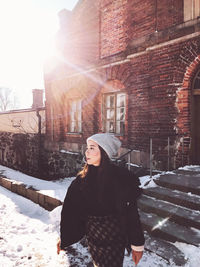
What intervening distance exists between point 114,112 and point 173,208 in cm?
493

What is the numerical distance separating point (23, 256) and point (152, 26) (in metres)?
6.83

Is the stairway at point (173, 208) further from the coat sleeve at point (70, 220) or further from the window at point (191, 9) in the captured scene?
the window at point (191, 9)

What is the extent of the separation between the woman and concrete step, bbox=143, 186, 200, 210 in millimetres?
2297

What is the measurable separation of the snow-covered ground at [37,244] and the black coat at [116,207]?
50.7 inches

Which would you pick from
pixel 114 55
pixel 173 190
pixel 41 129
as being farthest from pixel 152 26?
pixel 41 129

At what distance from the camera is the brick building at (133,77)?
5.83 meters

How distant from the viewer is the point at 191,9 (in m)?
5.75

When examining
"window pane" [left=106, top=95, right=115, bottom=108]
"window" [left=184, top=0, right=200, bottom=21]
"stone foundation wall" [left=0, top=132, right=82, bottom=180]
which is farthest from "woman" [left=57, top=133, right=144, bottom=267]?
"stone foundation wall" [left=0, top=132, right=82, bottom=180]

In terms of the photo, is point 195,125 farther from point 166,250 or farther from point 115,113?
point 166,250

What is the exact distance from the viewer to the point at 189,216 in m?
3.48

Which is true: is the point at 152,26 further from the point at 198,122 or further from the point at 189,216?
the point at 189,216

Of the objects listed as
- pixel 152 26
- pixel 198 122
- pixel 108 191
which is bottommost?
pixel 108 191

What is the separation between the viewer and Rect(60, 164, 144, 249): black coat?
1.81 meters

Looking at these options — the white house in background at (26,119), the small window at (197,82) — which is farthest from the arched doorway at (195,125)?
the white house in background at (26,119)
